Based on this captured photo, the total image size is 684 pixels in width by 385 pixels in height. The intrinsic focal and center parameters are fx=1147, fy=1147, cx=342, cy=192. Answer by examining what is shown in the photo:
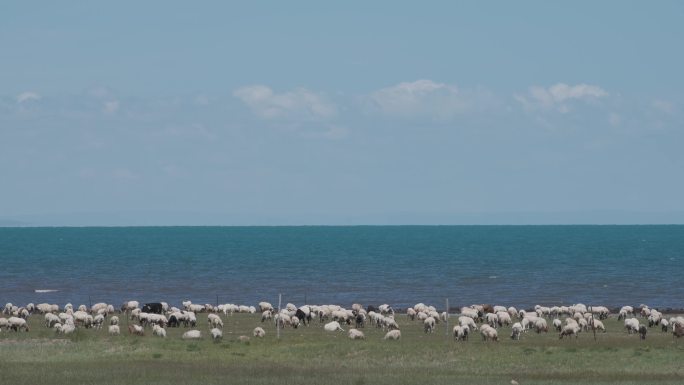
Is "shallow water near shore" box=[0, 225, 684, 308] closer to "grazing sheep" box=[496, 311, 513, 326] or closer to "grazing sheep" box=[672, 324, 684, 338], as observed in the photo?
"grazing sheep" box=[496, 311, 513, 326]

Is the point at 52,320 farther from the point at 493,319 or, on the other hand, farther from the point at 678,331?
the point at 678,331

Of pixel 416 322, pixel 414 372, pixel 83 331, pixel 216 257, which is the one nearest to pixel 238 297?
pixel 416 322

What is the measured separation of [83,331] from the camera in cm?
5216

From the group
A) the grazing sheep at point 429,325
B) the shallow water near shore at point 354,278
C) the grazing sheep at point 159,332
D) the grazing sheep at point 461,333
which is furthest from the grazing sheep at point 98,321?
the shallow water near shore at point 354,278

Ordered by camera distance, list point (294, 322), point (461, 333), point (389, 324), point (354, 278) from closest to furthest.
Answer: point (461, 333)
point (389, 324)
point (294, 322)
point (354, 278)

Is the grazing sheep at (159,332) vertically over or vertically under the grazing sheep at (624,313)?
under

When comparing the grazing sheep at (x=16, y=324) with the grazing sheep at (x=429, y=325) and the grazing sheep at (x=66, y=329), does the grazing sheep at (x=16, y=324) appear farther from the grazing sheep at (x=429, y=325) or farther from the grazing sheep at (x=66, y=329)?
the grazing sheep at (x=429, y=325)

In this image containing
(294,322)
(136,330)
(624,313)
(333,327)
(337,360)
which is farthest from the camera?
(624,313)

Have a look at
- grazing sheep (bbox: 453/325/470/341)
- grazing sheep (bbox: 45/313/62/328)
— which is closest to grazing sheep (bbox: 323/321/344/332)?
grazing sheep (bbox: 453/325/470/341)

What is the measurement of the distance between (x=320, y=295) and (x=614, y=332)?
4041 centimetres

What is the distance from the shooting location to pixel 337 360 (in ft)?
137

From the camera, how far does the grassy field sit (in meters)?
36.1

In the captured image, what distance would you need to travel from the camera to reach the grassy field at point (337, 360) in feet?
119

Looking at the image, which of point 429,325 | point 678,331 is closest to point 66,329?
point 429,325
